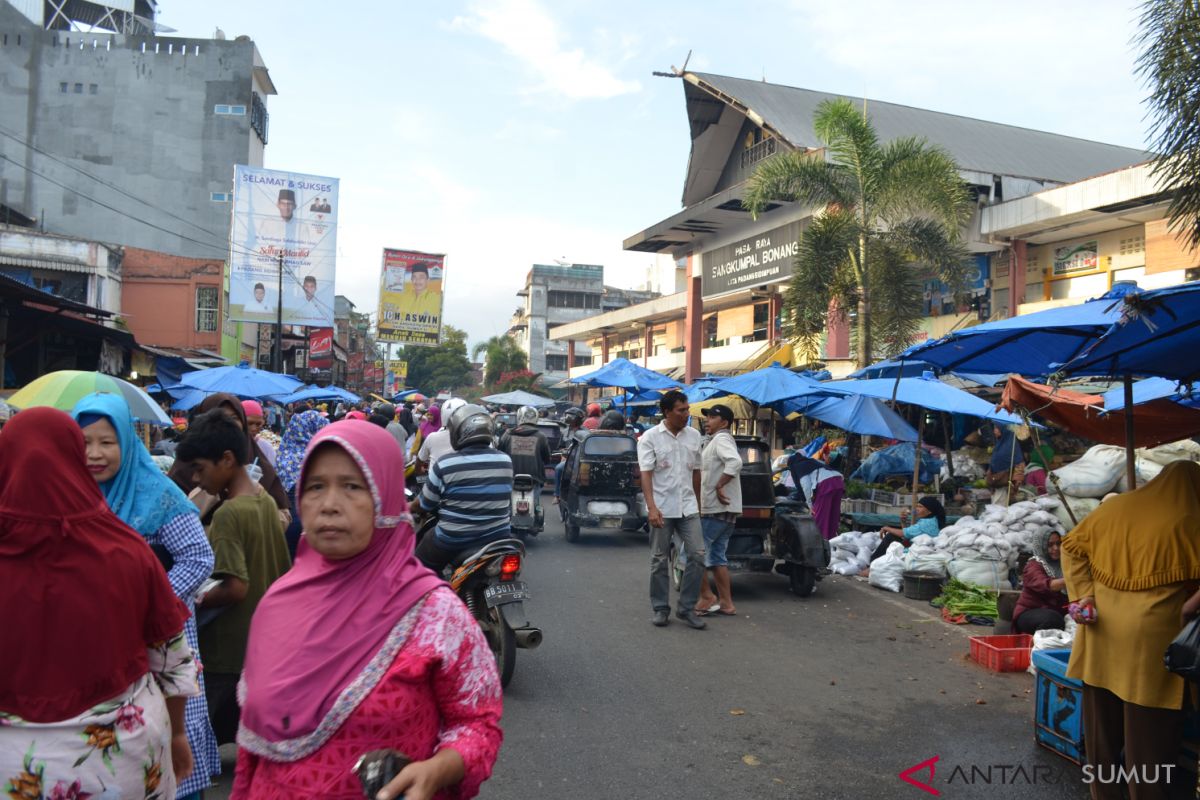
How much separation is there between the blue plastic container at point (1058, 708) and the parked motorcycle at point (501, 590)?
2.84 metres

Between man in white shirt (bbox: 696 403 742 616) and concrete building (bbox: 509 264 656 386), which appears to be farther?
concrete building (bbox: 509 264 656 386)

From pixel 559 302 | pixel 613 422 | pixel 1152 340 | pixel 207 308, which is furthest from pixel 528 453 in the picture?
pixel 559 302

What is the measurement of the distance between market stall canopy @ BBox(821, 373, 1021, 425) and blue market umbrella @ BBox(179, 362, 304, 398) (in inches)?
366

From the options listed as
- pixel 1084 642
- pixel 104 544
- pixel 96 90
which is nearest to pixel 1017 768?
pixel 1084 642

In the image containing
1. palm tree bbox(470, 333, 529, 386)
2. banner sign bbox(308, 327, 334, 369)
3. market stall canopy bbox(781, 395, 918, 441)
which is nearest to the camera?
market stall canopy bbox(781, 395, 918, 441)

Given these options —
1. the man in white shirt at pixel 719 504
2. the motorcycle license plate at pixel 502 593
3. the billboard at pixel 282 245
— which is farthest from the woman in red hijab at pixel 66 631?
the billboard at pixel 282 245

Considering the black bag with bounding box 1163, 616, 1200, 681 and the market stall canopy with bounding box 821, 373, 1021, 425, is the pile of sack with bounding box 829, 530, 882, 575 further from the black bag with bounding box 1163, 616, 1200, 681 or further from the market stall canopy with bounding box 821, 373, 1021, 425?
the black bag with bounding box 1163, 616, 1200, 681

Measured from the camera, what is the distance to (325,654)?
1.80 meters

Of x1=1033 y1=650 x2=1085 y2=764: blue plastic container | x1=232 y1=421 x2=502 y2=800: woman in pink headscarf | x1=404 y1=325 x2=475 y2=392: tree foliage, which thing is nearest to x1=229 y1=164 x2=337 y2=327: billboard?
Answer: x1=1033 y1=650 x2=1085 y2=764: blue plastic container

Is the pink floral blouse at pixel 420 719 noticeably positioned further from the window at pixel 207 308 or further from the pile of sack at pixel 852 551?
the window at pixel 207 308

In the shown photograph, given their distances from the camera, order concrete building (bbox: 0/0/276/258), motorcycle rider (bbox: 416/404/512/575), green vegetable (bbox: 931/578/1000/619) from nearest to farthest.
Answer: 1. motorcycle rider (bbox: 416/404/512/575)
2. green vegetable (bbox: 931/578/1000/619)
3. concrete building (bbox: 0/0/276/258)

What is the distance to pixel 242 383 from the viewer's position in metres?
14.9

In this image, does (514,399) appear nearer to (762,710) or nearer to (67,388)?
(762,710)

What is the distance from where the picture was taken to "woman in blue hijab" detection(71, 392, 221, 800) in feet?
9.30
